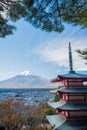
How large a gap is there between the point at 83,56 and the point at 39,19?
599 centimetres

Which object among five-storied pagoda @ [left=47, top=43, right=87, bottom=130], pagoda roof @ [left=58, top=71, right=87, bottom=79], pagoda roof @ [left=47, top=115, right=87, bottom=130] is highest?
pagoda roof @ [left=58, top=71, right=87, bottom=79]

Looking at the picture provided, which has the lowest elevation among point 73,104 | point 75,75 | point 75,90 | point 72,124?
point 72,124

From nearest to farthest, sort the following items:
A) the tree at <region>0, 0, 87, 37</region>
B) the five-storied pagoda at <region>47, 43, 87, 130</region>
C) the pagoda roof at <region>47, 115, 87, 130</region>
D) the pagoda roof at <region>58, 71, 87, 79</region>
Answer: the tree at <region>0, 0, 87, 37</region>, the pagoda roof at <region>47, 115, 87, 130</region>, the five-storied pagoda at <region>47, 43, 87, 130</region>, the pagoda roof at <region>58, 71, 87, 79</region>

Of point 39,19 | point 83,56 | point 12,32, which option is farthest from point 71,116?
point 39,19

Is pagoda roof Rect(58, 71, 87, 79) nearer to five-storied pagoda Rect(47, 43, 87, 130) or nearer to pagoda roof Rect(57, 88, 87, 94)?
five-storied pagoda Rect(47, 43, 87, 130)

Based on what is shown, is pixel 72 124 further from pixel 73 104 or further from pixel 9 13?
pixel 9 13

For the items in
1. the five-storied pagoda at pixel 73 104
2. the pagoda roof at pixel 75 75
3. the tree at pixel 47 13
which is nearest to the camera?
the tree at pixel 47 13

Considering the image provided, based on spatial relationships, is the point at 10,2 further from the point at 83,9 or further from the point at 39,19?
the point at 83,9

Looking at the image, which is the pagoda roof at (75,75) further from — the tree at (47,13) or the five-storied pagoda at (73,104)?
the tree at (47,13)

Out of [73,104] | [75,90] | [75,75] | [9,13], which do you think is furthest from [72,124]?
[9,13]

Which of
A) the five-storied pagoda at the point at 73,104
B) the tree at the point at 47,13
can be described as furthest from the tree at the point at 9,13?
the five-storied pagoda at the point at 73,104

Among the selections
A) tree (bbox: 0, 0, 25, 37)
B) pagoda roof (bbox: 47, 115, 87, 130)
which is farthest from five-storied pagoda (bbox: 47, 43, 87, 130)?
tree (bbox: 0, 0, 25, 37)

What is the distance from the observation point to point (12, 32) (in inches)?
364

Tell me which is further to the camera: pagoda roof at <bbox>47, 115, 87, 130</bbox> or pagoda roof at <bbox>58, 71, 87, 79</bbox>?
pagoda roof at <bbox>58, 71, 87, 79</bbox>
